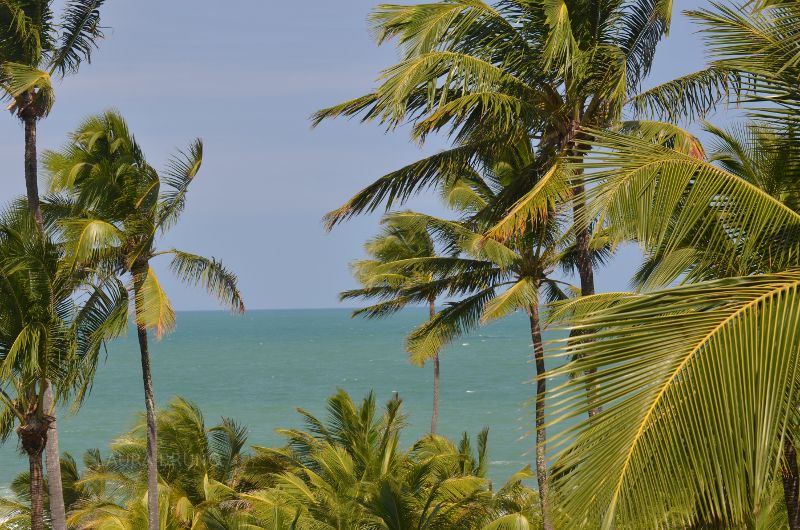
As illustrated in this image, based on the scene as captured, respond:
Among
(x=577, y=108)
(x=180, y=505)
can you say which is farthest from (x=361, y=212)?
(x=180, y=505)

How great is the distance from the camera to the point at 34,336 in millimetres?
11641

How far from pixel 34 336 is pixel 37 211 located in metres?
3.36

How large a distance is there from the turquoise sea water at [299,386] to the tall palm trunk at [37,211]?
71.6 ft

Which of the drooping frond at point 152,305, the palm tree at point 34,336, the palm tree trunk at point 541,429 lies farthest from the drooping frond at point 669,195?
the drooping frond at point 152,305

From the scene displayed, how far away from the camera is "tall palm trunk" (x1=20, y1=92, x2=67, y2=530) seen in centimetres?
1405

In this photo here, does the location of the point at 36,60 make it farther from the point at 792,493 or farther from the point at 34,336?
the point at 792,493

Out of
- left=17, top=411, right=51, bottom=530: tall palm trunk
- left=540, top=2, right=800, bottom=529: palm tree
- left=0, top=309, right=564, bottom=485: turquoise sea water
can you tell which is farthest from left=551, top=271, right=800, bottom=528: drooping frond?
left=0, top=309, right=564, bottom=485: turquoise sea water

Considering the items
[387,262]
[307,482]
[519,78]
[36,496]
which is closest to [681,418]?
[519,78]

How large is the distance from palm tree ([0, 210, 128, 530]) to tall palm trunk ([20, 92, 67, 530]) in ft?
4.11

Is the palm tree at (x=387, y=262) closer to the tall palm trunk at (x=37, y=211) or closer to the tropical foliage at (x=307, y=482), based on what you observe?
the tropical foliage at (x=307, y=482)

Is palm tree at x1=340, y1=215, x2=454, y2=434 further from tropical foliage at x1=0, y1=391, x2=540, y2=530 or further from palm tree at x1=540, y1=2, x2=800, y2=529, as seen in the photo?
palm tree at x1=540, y1=2, x2=800, y2=529

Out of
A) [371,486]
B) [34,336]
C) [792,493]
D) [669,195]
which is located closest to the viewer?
[669,195]

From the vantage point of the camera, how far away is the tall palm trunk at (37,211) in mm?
14055

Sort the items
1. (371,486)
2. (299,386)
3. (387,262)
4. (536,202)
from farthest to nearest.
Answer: (299,386) < (387,262) < (371,486) < (536,202)
